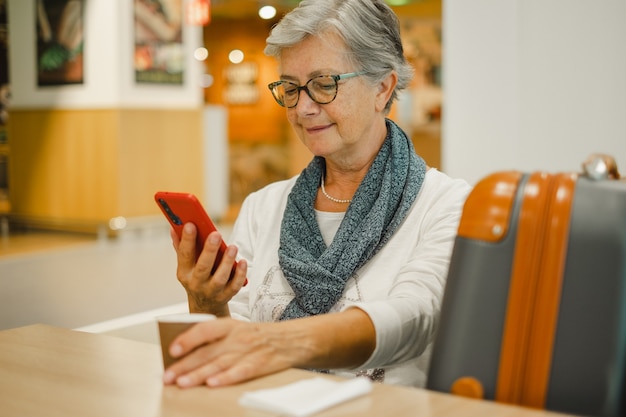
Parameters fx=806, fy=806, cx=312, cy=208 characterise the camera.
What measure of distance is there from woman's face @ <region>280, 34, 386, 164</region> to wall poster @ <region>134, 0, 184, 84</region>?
251 inches

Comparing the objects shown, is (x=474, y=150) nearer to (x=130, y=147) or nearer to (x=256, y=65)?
(x=130, y=147)

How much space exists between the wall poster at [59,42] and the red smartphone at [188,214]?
679 cm

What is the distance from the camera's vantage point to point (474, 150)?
3.97m

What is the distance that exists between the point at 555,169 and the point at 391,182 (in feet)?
5.72

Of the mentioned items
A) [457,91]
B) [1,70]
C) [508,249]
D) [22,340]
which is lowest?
[22,340]

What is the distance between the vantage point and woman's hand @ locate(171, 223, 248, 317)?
5.96 ft

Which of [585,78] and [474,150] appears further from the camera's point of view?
[474,150]

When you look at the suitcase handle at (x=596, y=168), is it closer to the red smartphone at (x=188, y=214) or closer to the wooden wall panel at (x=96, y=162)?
the red smartphone at (x=188, y=214)

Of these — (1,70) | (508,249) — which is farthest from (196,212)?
(1,70)

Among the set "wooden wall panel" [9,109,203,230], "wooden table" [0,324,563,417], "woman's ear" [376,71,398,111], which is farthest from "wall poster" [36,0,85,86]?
"wooden table" [0,324,563,417]

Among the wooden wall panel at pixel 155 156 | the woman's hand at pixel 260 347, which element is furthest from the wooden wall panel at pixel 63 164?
the woman's hand at pixel 260 347

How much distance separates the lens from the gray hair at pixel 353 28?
2.06 meters

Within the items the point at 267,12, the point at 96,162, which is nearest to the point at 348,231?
the point at 96,162

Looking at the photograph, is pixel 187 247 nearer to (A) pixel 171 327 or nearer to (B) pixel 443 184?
(A) pixel 171 327
